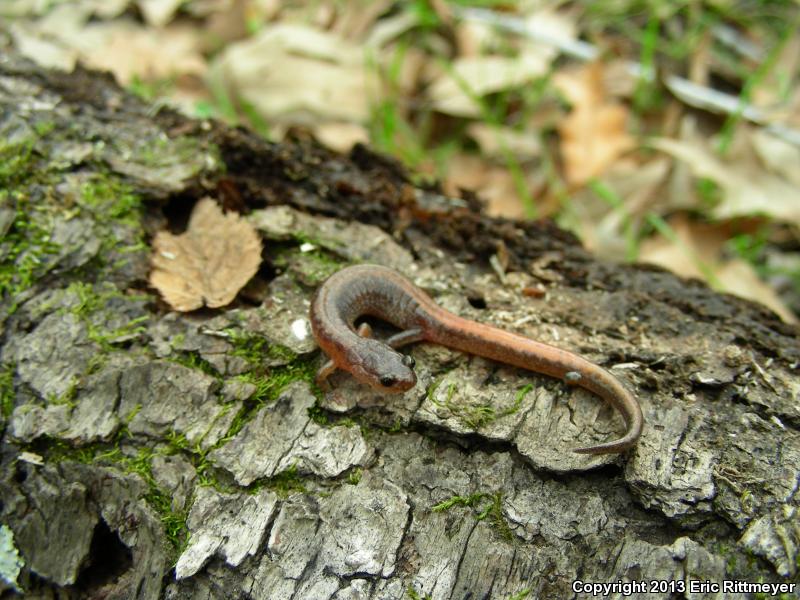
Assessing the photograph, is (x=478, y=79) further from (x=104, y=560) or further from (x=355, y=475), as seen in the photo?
(x=104, y=560)

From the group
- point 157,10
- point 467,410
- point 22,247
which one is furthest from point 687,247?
point 157,10

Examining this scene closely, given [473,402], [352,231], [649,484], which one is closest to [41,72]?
[352,231]

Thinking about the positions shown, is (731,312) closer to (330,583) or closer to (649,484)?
(649,484)

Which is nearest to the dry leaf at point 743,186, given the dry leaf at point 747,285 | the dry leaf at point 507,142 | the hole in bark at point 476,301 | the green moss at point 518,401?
the dry leaf at point 747,285

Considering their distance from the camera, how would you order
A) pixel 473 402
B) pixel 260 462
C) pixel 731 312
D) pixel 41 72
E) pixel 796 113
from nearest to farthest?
1. pixel 260 462
2. pixel 473 402
3. pixel 731 312
4. pixel 41 72
5. pixel 796 113

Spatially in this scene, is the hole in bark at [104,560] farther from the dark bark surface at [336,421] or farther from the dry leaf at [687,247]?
the dry leaf at [687,247]

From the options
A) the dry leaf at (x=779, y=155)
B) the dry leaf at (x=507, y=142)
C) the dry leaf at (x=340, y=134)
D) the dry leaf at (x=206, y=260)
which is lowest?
the dry leaf at (x=507, y=142)

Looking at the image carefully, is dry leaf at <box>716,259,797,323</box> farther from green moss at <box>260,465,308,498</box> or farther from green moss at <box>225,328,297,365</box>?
green moss at <box>260,465,308,498</box>
